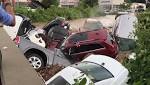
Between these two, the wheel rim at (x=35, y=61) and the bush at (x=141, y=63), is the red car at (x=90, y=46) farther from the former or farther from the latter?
the bush at (x=141, y=63)

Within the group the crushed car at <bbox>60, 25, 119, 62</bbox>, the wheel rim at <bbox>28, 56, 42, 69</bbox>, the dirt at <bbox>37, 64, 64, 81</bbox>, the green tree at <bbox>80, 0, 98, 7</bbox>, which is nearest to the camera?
the dirt at <bbox>37, 64, 64, 81</bbox>

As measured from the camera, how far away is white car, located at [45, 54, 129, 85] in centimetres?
835

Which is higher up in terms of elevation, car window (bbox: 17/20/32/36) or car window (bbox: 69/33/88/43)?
car window (bbox: 17/20/32/36)

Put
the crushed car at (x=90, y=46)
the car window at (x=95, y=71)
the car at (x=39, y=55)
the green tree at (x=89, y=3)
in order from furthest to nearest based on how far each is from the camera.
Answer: the green tree at (x=89, y=3), the crushed car at (x=90, y=46), the car at (x=39, y=55), the car window at (x=95, y=71)

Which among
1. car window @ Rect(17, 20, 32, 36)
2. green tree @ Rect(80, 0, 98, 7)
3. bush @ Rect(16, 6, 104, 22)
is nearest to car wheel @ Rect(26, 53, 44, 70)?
car window @ Rect(17, 20, 32, 36)

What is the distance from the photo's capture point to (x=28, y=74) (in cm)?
505

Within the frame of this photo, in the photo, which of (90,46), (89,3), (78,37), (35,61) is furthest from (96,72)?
(89,3)

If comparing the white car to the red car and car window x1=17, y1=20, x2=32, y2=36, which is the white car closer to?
the red car

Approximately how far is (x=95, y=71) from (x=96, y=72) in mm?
26

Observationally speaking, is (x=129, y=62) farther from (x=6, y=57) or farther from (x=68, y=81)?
(x=68, y=81)

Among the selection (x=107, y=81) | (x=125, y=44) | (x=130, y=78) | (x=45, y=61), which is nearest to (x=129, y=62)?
(x=130, y=78)

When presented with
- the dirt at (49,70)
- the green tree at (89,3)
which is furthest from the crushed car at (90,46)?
the green tree at (89,3)

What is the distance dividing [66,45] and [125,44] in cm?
275

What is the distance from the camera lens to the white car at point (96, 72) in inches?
329
